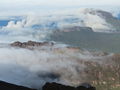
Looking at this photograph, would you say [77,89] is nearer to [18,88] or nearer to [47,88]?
[47,88]

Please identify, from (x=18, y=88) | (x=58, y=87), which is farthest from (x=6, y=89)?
(x=58, y=87)

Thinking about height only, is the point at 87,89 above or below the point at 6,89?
above

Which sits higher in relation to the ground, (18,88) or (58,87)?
(58,87)

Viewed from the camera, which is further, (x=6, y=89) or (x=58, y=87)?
(x=6, y=89)

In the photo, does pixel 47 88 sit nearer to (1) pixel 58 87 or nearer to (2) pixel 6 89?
(1) pixel 58 87

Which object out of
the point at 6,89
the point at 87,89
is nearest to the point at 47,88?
the point at 87,89

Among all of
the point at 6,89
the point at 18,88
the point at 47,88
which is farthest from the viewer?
the point at 18,88

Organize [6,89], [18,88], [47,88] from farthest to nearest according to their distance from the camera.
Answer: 1. [18,88]
2. [6,89]
3. [47,88]
